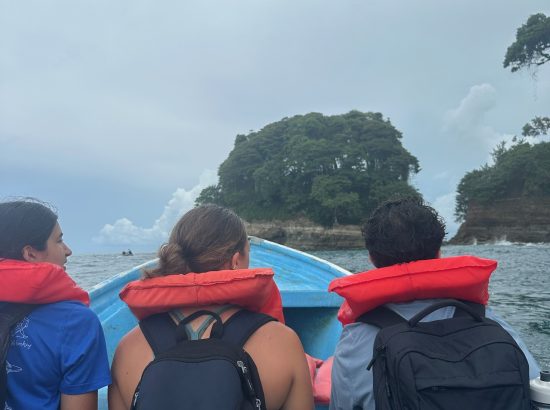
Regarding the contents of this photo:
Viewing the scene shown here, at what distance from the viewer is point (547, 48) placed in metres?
36.0

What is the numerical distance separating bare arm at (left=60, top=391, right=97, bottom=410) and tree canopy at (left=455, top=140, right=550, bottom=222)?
43334mm

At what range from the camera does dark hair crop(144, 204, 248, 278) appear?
164 cm

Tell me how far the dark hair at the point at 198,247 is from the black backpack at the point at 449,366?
0.59 m

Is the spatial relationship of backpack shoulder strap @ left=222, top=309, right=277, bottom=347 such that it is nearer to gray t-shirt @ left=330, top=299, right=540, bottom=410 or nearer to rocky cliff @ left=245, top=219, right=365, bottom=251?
gray t-shirt @ left=330, top=299, right=540, bottom=410

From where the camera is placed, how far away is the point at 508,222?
40.2 meters

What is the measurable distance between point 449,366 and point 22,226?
1.47 meters

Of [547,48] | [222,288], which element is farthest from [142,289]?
[547,48]

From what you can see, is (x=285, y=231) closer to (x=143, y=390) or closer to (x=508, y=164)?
(x=508, y=164)

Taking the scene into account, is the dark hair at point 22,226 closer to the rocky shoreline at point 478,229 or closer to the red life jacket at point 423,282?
the red life jacket at point 423,282

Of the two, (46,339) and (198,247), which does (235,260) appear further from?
(46,339)

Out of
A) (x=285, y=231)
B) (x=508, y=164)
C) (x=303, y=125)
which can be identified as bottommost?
(x=285, y=231)

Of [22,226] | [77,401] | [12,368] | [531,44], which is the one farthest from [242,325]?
[531,44]

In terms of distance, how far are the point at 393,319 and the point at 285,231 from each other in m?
49.3

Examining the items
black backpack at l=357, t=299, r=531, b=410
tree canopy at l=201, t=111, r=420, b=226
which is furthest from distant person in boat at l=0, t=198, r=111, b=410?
tree canopy at l=201, t=111, r=420, b=226
